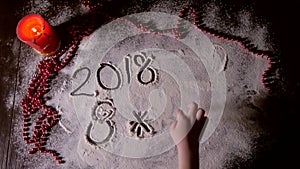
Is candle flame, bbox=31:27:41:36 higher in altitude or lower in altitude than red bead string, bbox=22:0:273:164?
higher

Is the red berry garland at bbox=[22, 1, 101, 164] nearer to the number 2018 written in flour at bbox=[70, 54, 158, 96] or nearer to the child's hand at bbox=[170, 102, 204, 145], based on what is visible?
the number 2018 written in flour at bbox=[70, 54, 158, 96]

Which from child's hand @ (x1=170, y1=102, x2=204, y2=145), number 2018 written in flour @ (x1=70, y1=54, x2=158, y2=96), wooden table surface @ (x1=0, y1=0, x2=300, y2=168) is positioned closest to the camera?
child's hand @ (x1=170, y1=102, x2=204, y2=145)

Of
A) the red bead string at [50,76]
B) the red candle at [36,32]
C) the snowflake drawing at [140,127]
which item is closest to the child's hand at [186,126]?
the snowflake drawing at [140,127]

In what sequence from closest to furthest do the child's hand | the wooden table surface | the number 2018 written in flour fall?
the child's hand, the wooden table surface, the number 2018 written in flour

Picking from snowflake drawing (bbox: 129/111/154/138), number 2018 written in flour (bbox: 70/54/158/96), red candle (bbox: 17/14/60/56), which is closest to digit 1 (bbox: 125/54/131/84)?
number 2018 written in flour (bbox: 70/54/158/96)

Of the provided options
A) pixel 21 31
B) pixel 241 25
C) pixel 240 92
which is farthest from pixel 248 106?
pixel 21 31

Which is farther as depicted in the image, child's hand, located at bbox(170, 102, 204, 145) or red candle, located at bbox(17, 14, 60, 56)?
red candle, located at bbox(17, 14, 60, 56)
